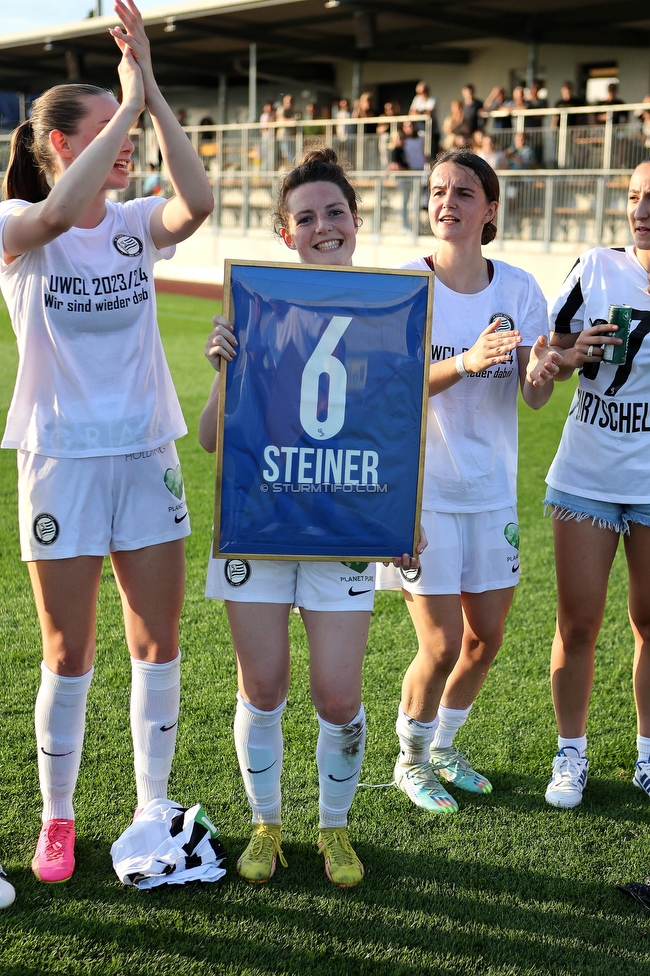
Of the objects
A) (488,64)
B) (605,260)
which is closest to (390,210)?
(488,64)

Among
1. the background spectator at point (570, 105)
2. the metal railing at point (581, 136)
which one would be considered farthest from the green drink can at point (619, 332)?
the background spectator at point (570, 105)

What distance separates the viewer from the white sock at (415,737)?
3.55 meters

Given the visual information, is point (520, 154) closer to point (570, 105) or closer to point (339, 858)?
point (570, 105)

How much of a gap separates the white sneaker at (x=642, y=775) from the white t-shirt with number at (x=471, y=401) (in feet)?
3.89

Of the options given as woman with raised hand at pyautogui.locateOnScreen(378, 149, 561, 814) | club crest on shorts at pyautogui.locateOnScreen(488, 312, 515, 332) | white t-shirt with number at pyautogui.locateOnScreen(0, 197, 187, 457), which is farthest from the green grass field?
club crest on shorts at pyautogui.locateOnScreen(488, 312, 515, 332)

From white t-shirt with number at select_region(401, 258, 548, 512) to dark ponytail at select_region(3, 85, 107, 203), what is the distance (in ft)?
3.77

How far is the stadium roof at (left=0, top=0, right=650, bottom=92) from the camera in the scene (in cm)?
2173

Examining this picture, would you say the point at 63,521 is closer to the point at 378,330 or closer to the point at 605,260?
the point at 378,330

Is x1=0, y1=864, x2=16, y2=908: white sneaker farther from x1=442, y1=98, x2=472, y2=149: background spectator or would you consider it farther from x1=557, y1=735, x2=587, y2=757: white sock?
x1=442, y1=98, x2=472, y2=149: background spectator

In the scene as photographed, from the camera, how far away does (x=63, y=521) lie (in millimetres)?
2877

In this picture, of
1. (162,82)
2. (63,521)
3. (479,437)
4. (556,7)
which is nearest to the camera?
(63,521)

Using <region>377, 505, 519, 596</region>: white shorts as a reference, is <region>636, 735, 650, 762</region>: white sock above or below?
below

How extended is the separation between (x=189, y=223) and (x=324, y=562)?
1.08m

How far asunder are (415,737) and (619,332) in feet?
5.19
